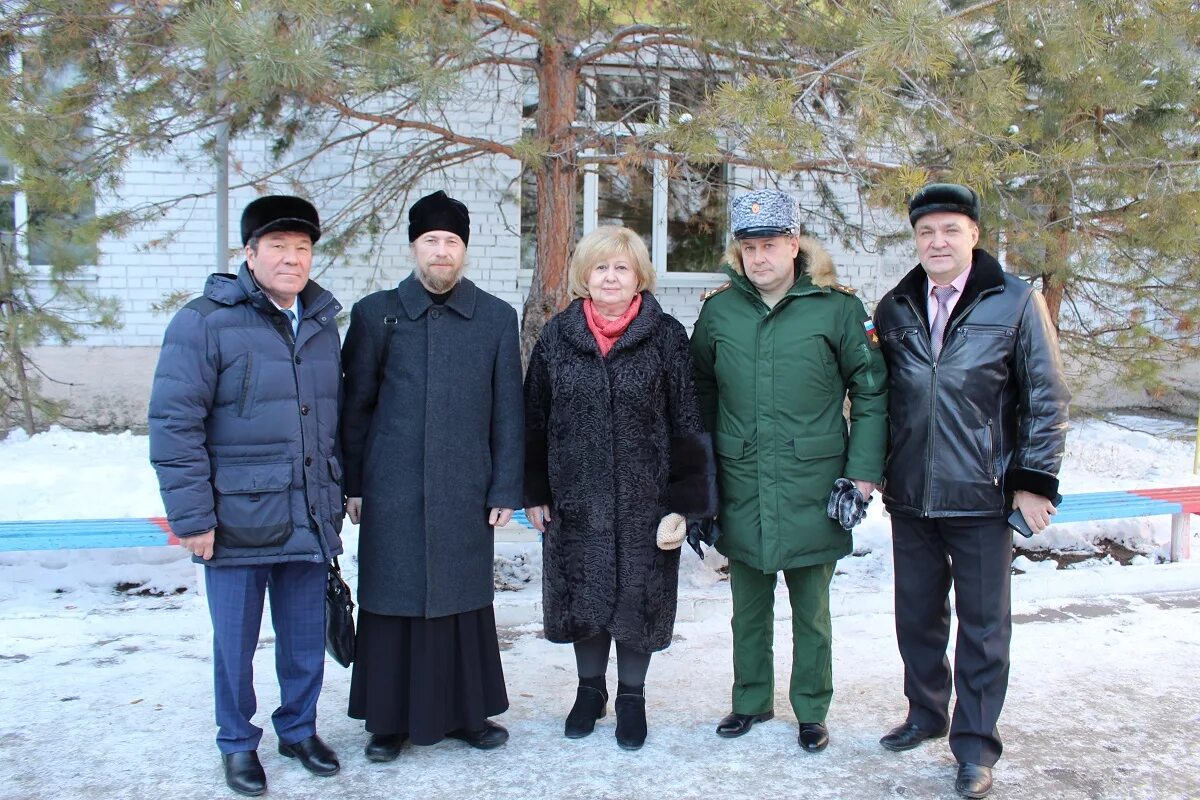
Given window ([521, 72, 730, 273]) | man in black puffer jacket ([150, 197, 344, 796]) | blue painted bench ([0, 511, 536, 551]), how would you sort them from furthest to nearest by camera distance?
window ([521, 72, 730, 273]), blue painted bench ([0, 511, 536, 551]), man in black puffer jacket ([150, 197, 344, 796])

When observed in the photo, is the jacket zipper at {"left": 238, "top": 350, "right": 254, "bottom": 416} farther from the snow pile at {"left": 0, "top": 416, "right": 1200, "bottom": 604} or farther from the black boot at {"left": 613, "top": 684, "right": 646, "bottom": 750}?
the snow pile at {"left": 0, "top": 416, "right": 1200, "bottom": 604}

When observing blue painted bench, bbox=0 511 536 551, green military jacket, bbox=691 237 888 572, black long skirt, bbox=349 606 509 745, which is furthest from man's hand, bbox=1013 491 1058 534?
blue painted bench, bbox=0 511 536 551

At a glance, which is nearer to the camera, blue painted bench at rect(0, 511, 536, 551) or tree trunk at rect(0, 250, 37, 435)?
blue painted bench at rect(0, 511, 536, 551)

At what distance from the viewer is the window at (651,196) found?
5.82 m

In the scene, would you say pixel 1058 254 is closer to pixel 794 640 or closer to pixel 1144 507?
pixel 1144 507

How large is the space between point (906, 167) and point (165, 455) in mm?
3028

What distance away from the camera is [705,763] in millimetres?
3168

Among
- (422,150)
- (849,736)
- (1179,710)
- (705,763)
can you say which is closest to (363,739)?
(705,763)

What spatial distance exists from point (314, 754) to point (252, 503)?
88 centimetres

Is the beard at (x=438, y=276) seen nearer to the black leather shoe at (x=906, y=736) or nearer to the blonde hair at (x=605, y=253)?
the blonde hair at (x=605, y=253)

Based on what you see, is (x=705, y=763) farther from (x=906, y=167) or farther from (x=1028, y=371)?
(x=906, y=167)

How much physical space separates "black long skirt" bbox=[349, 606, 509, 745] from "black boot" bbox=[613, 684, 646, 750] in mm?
483

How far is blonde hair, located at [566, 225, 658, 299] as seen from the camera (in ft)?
10.5

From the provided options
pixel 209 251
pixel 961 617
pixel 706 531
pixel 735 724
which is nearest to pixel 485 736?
pixel 735 724
